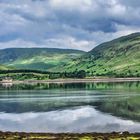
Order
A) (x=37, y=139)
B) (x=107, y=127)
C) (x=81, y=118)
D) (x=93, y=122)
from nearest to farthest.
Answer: (x=37, y=139) → (x=107, y=127) → (x=93, y=122) → (x=81, y=118)

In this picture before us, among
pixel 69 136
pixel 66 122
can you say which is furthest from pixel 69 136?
pixel 66 122

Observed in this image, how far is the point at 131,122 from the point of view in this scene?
96.6 metres

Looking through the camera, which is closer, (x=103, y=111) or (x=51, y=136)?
(x=51, y=136)

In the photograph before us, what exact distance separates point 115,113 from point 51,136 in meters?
44.8

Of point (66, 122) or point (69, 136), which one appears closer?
point (69, 136)

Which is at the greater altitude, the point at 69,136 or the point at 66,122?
the point at 69,136

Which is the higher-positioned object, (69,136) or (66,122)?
(69,136)

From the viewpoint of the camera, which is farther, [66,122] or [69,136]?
[66,122]

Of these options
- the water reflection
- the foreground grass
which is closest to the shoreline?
the foreground grass

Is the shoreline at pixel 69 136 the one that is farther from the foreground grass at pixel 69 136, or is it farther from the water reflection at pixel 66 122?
the water reflection at pixel 66 122

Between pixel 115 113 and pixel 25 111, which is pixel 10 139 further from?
pixel 25 111

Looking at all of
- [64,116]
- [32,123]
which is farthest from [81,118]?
[32,123]

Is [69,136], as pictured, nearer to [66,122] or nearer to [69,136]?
[69,136]

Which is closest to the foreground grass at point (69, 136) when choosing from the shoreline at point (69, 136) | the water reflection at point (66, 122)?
the shoreline at point (69, 136)
